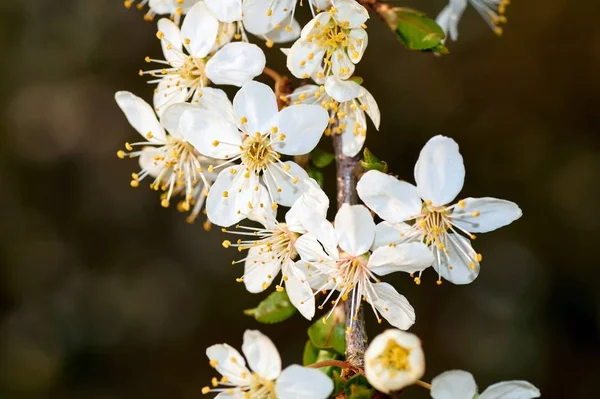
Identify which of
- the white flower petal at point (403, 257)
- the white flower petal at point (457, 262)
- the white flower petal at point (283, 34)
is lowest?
the white flower petal at point (457, 262)

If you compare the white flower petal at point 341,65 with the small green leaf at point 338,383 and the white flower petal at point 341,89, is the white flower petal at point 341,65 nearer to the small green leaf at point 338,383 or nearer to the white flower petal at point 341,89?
the white flower petal at point 341,89

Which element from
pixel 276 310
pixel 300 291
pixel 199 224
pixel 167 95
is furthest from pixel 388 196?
pixel 199 224

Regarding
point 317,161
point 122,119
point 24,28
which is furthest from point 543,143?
point 24,28

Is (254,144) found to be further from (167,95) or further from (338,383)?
(338,383)

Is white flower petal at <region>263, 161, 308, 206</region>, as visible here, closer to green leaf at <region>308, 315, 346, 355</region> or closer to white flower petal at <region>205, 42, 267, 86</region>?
white flower petal at <region>205, 42, 267, 86</region>

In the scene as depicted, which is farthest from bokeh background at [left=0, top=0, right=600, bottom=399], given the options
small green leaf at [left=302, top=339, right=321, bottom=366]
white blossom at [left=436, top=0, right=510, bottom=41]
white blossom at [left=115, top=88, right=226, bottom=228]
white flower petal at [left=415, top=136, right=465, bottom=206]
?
white flower petal at [left=415, top=136, right=465, bottom=206]

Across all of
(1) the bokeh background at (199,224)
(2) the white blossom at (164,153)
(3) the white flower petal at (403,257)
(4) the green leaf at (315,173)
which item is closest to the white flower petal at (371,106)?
(4) the green leaf at (315,173)
